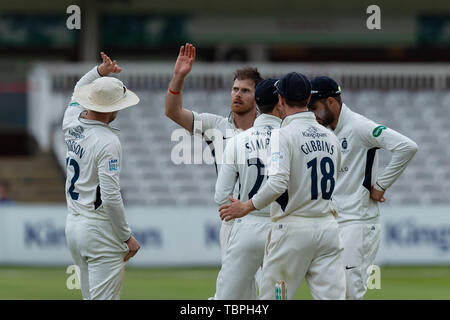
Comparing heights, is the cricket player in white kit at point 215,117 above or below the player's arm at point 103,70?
below

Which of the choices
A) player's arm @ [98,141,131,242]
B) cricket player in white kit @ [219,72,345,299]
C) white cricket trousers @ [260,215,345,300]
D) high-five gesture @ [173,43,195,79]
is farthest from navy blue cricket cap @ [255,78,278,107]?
player's arm @ [98,141,131,242]

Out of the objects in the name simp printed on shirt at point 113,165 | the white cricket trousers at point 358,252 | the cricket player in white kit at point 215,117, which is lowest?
the white cricket trousers at point 358,252

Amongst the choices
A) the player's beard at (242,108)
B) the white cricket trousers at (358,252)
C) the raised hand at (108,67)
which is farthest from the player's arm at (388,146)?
the raised hand at (108,67)

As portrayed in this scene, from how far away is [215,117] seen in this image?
9.95 metres

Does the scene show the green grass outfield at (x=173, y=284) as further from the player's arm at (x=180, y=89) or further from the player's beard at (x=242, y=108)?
the player's beard at (x=242, y=108)

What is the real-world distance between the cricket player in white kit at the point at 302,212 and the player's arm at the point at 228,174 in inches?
14.3

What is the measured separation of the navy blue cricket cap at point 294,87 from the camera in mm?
8297

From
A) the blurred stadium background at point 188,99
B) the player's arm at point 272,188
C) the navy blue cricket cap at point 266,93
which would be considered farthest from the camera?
the blurred stadium background at point 188,99

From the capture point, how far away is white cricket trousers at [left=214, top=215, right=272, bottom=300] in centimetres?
877

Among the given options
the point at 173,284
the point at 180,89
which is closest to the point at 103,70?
the point at 180,89

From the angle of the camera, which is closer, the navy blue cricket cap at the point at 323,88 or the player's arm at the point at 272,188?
the player's arm at the point at 272,188

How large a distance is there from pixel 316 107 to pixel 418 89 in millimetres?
19800
